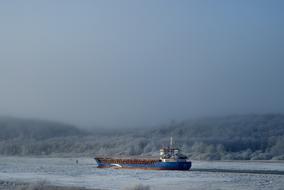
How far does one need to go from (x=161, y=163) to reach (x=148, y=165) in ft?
10.2

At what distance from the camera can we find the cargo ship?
78.2 m

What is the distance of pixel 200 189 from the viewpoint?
40.6 m

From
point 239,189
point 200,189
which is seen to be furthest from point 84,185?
point 239,189

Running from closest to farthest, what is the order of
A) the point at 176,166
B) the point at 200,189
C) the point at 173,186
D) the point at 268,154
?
the point at 200,189
the point at 173,186
the point at 176,166
the point at 268,154

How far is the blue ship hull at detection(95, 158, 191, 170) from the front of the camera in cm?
7762

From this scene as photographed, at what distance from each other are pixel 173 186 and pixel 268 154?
84.6 meters

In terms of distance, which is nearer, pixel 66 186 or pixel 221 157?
pixel 66 186

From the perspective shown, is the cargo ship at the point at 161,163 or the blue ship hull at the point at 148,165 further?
the cargo ship at the point at 161,163

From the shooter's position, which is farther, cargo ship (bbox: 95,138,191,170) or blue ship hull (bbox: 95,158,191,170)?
cargo ship (bbox: 95,138,191,170)

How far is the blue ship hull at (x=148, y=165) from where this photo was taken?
77625 mm

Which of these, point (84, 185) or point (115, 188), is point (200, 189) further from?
point (84, 185)

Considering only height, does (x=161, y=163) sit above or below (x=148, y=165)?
above

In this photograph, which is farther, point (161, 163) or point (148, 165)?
point (148, 165)

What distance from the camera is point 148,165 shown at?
82.6 metres
